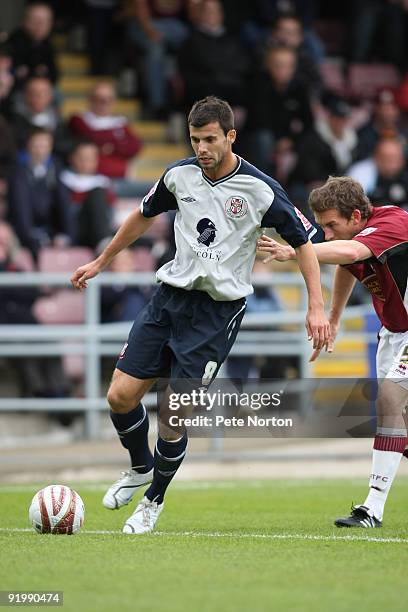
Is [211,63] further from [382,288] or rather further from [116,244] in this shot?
[382,288]

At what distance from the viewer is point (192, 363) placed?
7.76 m

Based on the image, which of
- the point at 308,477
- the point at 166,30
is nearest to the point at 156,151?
the point at 166,30

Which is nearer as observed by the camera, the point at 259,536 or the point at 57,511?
the point at 57,511

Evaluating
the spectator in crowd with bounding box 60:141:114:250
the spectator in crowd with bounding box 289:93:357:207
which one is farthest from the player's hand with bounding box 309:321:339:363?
the spectator in crowd with bounding box 289:93:357:207

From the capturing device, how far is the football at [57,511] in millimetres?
7766

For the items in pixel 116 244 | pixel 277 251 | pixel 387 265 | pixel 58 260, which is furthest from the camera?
pixel 58 260

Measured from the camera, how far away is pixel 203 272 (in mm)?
7688

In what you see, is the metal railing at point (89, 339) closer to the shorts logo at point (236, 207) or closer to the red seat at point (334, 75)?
the shorts logo at point (236, 207)

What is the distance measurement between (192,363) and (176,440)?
49 centimetres

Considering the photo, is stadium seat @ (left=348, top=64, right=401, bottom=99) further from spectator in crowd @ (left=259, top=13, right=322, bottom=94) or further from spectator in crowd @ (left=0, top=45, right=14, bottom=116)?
spectator in crowd @ (left=0, top=45, right=14, bottom=116)

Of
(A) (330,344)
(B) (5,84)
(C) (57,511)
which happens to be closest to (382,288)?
(A) (330,344)

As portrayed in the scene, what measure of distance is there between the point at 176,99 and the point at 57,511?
37.0ft

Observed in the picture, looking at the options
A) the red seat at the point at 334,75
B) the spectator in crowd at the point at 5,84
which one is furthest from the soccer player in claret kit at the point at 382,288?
the red seat at the point at 334,75

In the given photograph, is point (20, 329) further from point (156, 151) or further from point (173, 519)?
point (156, 151)
